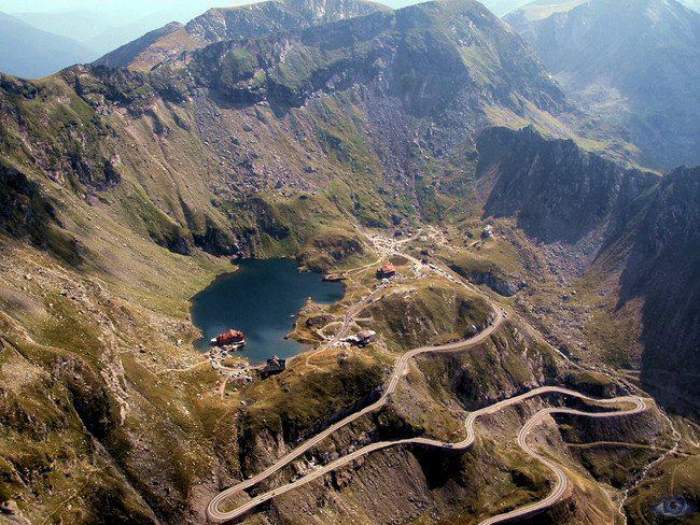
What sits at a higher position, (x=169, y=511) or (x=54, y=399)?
(x=54, y=399)

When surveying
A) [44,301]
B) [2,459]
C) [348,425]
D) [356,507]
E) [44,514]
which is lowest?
[356,507]

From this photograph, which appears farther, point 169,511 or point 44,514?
point 169,511

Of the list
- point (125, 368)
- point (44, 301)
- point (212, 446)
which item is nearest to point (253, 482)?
point (212, 446)

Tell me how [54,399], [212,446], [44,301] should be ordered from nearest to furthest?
1. [54,399]
2. [212,446]
3. [44,301]

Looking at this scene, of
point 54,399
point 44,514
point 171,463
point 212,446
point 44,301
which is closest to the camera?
point 44,514

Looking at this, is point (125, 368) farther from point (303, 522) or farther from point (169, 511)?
point (303, 522)

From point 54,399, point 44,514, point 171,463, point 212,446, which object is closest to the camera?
point 44,514

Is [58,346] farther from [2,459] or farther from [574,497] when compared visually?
[574,497]

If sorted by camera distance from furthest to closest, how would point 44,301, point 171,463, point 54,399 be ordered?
point 44,301 → point 171,463 → point 54,399

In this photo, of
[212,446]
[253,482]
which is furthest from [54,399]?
[253,482]

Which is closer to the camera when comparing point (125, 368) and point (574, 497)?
point (125, 368)
